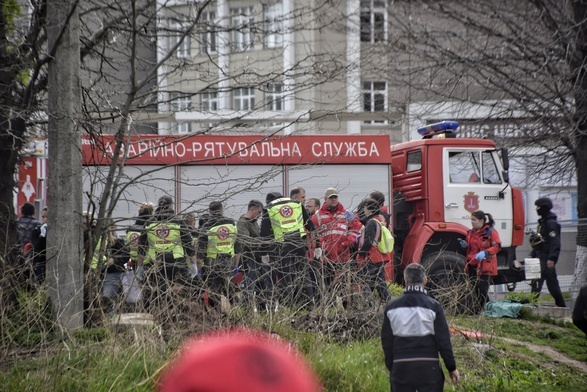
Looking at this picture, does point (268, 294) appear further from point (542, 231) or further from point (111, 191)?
point (542, 231)

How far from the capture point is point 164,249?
356 inches

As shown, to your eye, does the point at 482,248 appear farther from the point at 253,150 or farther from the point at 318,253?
the point at 318,253

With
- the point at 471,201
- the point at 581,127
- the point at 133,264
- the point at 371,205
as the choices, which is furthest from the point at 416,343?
the point at 581,127

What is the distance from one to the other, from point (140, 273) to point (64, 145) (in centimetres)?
149

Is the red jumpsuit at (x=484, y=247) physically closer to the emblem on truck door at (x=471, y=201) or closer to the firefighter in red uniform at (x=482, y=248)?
the firefighter in red uniform at (x=482, y=248)

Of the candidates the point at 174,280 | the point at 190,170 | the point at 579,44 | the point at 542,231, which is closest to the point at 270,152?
the point at 190,170

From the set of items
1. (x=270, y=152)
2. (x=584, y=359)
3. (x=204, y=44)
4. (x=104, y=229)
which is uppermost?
(x=204, y=44)

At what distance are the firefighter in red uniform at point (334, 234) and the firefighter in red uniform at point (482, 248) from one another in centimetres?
234

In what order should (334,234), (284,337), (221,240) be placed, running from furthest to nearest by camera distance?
1. (334,234)
2. (221,240)
3. (284,337)

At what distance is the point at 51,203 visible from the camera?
9078 millimetres

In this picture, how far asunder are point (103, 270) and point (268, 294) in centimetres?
187

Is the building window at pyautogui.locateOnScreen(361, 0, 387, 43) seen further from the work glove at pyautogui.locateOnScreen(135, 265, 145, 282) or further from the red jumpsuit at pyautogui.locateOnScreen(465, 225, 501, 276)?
the work glove at pyautogui.locateOnScreen(135, 265, 145, 282)

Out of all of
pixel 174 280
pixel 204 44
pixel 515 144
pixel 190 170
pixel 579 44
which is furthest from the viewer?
pixel 515 144

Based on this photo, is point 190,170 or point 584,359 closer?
point 584,359
